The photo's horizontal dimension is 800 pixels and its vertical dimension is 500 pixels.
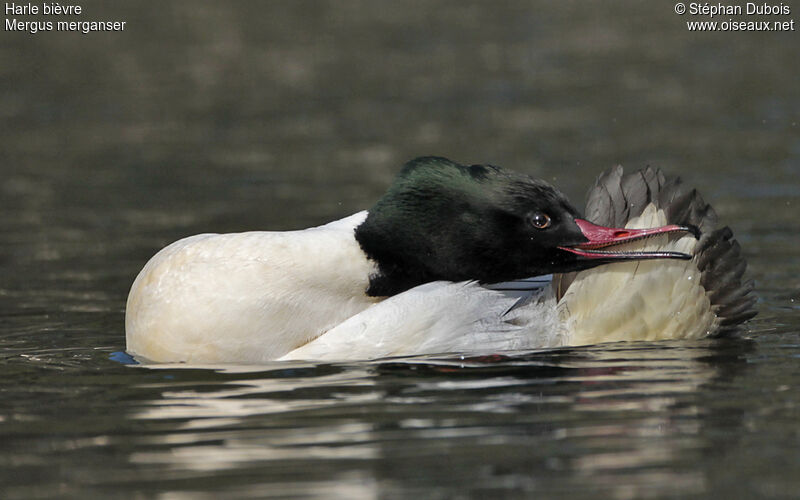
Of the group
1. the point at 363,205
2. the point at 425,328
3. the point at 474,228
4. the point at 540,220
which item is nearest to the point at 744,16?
the point at 363,205

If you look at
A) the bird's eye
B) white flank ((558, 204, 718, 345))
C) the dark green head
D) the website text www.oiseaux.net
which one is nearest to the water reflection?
white flank ((558, 204, 718, 345))

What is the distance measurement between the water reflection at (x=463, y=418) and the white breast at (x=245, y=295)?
0.16 metres

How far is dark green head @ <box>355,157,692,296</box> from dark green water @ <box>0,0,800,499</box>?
0.57 meters

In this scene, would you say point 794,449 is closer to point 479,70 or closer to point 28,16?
point 479,70

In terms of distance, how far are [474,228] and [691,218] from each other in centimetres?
124

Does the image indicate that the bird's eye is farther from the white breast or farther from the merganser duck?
the white breast

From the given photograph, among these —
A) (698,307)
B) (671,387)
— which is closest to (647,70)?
(698,307)

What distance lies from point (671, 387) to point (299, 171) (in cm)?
792

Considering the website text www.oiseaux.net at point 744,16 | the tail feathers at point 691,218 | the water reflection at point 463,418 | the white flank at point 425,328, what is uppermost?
the website text www.oiseaux.net at point 744,16

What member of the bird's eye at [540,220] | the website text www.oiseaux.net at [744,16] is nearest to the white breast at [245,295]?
the bird's eye at [540,220]

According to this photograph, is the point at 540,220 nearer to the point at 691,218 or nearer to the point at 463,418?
the point at 691,218

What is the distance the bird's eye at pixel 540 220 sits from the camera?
760 centimetres

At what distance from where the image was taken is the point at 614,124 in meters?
15.8

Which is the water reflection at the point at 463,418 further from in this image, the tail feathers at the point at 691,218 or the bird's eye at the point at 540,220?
the bird's eye at the point at 540,220
